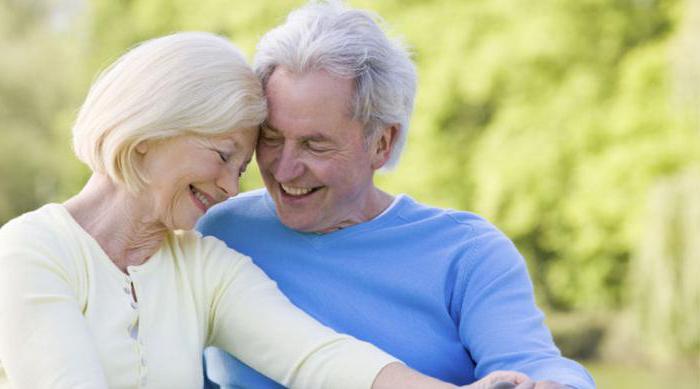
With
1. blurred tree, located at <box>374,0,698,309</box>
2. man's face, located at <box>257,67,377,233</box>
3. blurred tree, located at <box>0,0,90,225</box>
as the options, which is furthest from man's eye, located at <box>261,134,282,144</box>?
blurred tree, located at <box>0,0,90,225</box>

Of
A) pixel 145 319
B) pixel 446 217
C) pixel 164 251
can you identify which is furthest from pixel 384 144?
pixel 145 319

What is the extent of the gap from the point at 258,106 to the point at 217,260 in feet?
1.06

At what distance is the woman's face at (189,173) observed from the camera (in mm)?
2434

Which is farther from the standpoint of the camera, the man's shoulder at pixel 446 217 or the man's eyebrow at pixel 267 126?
the man's shoulder at pixel 446 217

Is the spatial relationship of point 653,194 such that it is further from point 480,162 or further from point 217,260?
point 217,260

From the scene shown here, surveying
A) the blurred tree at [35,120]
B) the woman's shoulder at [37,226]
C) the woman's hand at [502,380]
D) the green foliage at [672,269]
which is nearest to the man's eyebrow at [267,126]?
the woman's shoulder at [37,226]

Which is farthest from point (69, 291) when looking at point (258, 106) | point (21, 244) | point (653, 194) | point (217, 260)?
point (653, 194)

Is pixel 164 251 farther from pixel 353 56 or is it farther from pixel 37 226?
pixel 353 56

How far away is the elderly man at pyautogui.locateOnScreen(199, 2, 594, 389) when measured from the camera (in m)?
2.67

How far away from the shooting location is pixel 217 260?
102 inches

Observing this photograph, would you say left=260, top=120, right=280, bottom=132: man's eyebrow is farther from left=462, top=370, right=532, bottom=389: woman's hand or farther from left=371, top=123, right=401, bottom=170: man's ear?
left=462, top=370, right=532, bottom=389: woman's hand

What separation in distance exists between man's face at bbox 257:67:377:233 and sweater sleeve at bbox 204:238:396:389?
0.23 metres

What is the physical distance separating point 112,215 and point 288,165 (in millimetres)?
403

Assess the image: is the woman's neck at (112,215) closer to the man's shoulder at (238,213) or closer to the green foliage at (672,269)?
the man's shoulder at (238,213)
